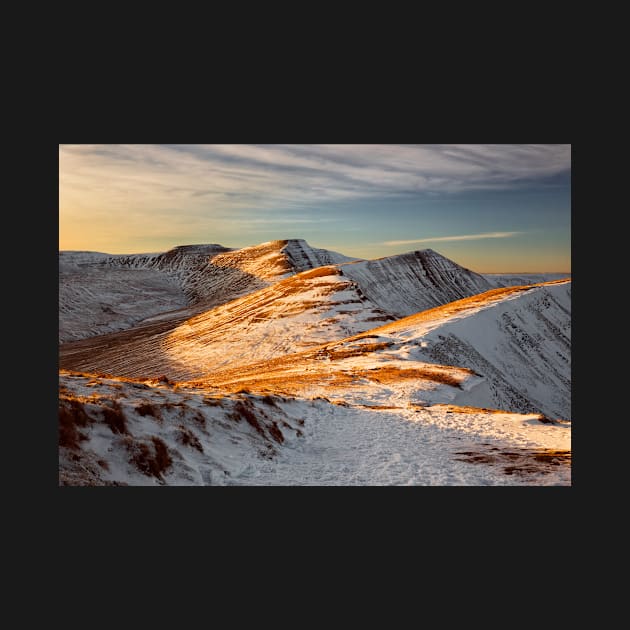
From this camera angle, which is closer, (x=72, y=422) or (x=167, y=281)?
(x=72, y=422)

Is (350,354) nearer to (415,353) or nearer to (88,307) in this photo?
(415,353)

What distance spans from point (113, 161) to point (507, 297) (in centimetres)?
4752

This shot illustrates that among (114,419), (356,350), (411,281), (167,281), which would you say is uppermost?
(167,281)

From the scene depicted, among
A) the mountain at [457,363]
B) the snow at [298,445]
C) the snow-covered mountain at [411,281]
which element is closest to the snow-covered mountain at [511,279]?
the snow-covered mountain at [411,281]

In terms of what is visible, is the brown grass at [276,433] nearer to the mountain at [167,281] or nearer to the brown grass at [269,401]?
the brown grass at [269,401]

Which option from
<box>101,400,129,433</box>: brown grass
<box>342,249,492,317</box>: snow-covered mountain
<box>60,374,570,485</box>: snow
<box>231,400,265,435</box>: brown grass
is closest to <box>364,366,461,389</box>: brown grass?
<box>60,374,570,485</box>: snow

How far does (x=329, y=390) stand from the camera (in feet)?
76.6

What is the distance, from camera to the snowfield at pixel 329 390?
10172 mm

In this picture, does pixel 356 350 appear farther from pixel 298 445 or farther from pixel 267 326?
pixel 267 326

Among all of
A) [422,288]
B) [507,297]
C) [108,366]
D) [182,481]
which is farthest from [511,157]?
[422,288]

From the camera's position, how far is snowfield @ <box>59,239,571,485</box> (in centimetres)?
1017

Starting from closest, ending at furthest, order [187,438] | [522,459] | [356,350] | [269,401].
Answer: [187,438] < [522,459] < [269,401] < [356,350]

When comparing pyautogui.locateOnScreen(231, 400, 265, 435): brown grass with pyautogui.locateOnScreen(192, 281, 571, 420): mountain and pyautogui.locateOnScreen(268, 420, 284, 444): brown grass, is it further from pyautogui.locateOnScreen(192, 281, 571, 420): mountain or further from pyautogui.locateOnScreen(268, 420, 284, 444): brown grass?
pyautogui.locateOnScreen(192, 281, 571, 420): mountain

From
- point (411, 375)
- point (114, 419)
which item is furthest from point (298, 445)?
point (411, 375)
